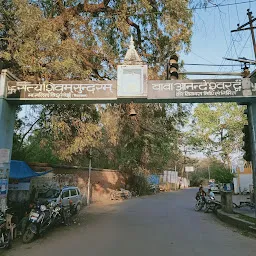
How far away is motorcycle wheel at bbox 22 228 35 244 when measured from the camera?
8.08 m

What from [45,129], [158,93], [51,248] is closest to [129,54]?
[158,93]

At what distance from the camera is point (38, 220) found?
28.0ft

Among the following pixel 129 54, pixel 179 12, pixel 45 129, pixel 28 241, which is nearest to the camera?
pixel 28 241

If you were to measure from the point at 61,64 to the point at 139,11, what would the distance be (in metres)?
3.54

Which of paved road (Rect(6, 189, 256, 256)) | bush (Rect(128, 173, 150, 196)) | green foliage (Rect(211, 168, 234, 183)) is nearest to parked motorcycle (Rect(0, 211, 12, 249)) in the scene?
paved road (Rect(6, 189, 256, 256))

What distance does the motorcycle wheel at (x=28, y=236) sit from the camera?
8.08 m

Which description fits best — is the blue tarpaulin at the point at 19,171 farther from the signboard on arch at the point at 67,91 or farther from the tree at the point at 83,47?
the signboard on arch at the point at 67,91

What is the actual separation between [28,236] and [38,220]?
51 cm

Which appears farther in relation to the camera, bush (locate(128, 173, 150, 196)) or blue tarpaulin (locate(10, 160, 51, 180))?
bush (locate(128, 173, 150, 196))

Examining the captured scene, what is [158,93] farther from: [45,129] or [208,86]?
[45,129]

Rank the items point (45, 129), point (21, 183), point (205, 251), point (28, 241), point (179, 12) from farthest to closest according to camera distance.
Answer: point (21, 183), point (45, 129), point (179, 12), point (28, 241), point (205, 251)

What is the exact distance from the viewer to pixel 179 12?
9.81 m

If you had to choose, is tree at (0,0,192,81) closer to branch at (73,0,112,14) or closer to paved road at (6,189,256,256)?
branch at (73,0,112,14)

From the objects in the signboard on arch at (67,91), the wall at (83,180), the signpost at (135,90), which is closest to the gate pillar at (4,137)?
the signpost at (135,90)
